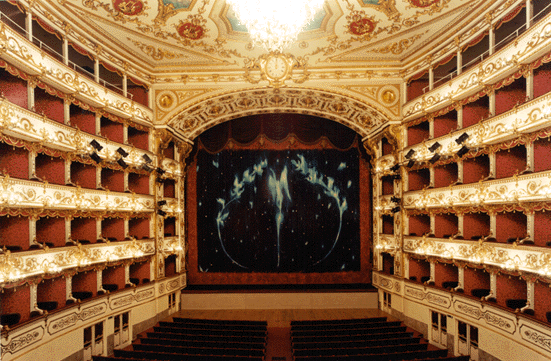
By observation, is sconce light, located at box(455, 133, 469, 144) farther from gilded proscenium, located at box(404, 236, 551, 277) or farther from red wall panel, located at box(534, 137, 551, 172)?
gilded proscenium, located at box(404, 236, 551, 277)

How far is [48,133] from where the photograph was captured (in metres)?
10.9

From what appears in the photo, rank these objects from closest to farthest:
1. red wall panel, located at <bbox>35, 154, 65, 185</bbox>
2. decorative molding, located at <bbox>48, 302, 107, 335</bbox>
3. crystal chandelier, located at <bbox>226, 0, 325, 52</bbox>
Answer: crystal chandelier, located at <bbox>226, 0, 325, 52</bbox>, decorative molding, located at <bbox>48, 302, 107, 335</bbox>, red wall panel, located at <bbox>35, 154, 65, 185</bbox>

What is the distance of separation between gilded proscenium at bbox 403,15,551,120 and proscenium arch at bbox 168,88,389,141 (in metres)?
2.02

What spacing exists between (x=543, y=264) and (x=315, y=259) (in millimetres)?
11903

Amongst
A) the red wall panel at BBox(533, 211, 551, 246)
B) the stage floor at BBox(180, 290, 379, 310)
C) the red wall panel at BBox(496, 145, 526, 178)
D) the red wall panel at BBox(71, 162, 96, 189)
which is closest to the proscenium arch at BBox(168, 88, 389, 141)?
the red wall panel at BBox(71, 162, 96, 189)

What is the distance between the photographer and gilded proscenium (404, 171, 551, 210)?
9.48 meters

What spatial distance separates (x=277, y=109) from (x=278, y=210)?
5342 millimetres

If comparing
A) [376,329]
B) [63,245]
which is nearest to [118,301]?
[63,245]

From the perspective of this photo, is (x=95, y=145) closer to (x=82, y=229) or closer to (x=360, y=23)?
(x=82, y=229)

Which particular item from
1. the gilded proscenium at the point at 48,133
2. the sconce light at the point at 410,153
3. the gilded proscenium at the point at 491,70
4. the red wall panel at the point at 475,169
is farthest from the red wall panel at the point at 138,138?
the red wall panel at the point at 475,169

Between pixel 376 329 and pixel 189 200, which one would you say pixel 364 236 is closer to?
pixel 376 329

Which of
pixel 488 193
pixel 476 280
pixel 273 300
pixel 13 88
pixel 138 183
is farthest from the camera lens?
pixel 273 300

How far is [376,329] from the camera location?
13.2 meters

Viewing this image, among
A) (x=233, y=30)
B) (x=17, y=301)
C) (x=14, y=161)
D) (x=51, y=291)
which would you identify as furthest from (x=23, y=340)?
(x=233, y=30)
